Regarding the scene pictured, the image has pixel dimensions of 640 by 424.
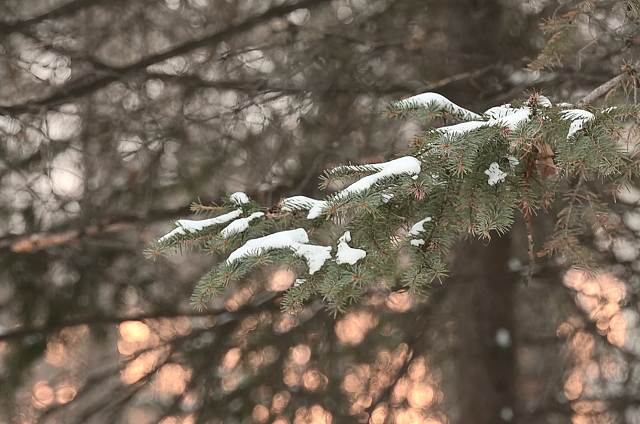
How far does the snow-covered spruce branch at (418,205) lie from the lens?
82.2 inches

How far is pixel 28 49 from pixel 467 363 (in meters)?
3.86

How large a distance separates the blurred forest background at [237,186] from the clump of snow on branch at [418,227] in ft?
7.80

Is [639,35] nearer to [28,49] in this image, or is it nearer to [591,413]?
[591,413]

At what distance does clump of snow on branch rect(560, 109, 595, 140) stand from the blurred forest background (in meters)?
2.49

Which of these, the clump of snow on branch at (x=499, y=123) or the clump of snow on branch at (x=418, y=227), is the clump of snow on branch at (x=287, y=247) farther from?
the clump of snow on branch at (x=499, y=123)

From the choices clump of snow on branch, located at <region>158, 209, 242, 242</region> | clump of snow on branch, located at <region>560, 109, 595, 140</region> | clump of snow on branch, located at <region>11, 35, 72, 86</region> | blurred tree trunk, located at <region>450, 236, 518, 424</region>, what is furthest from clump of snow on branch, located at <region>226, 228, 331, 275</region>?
blurred tree trunk, located at <region>450, 236, 518, 424</region>

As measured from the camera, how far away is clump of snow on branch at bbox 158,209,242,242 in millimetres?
2365

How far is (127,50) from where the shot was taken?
512 cm

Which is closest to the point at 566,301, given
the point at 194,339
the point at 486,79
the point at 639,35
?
the point at 486,79

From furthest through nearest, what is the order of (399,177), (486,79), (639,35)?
(486,79) → (639,35) → (399,177)

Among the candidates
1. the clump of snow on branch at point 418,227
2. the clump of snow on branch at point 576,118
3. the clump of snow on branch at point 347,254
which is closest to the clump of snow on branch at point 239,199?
the clump of snow on branch at point 347,254

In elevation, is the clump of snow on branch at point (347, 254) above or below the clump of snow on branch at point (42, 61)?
above

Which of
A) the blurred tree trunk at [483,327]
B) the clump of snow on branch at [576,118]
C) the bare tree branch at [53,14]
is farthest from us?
the blurred tree trunk at [483,327]

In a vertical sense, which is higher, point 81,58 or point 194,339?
point 81,58
